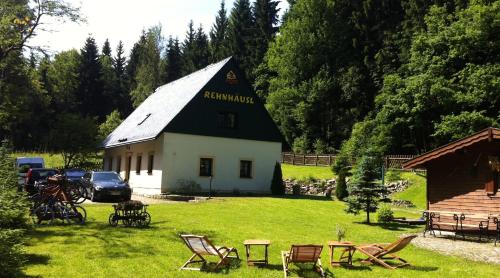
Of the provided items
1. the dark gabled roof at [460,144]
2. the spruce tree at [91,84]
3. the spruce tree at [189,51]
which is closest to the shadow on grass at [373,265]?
the dark gabled roof at [460,144]

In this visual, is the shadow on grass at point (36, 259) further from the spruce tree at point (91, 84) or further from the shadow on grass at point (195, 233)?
the spruce tree at point (91, 84)

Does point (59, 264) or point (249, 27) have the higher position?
point (249, 27)

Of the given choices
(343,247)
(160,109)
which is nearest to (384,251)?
(343,247)

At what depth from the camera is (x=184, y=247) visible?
11.6 metres

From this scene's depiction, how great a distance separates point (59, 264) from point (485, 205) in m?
13.2

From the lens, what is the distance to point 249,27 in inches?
2589

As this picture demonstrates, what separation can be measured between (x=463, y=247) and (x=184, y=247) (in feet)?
26.7

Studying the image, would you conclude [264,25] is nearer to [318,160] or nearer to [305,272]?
[318,160]

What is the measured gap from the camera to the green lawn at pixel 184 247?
366 inches

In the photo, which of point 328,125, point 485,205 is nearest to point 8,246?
point 485,205

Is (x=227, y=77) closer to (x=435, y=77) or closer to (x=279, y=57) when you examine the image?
(x=435, y=77)

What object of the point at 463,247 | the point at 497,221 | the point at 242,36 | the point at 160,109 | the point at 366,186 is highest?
the point at 242,36

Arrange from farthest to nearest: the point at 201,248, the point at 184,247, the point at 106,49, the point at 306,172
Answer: the point at 106,49
the point at 306,172
the point at 184,247
the point at 201,248

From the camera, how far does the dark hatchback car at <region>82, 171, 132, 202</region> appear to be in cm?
2231
